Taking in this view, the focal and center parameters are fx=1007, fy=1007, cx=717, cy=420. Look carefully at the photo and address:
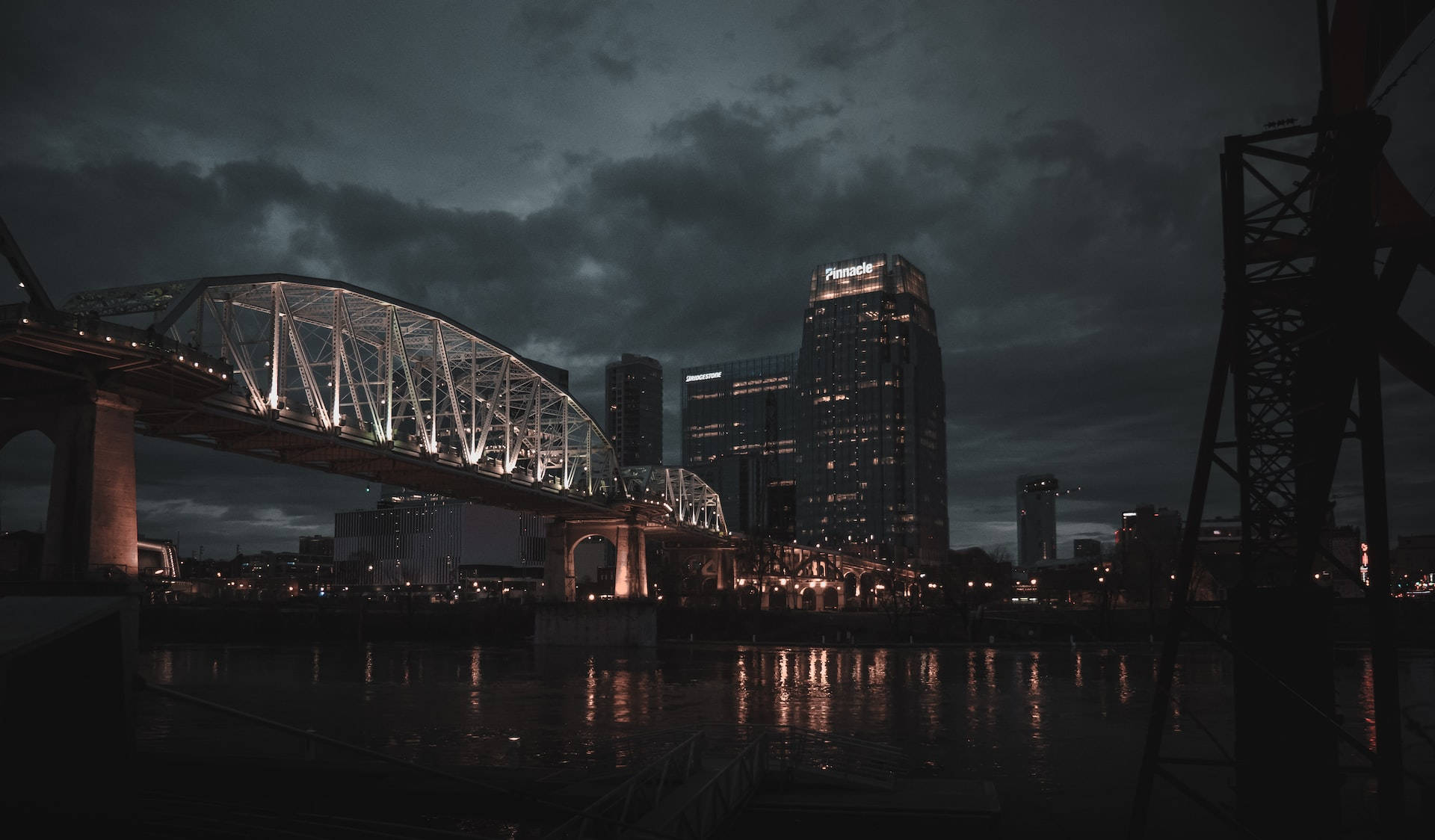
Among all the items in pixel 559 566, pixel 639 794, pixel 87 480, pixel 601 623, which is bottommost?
pixel 601 623

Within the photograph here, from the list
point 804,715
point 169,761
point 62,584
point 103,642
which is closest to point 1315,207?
point 103,642

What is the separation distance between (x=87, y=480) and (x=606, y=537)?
304 feet

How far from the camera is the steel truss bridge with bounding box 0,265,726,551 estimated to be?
176 ft

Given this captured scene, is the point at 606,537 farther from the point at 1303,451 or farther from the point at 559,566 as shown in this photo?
the point at 1303,451

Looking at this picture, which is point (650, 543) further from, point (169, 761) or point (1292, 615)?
point (1292, 615)

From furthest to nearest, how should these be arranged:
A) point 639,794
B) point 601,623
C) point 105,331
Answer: point 601,623, point 105,331, point 639,794

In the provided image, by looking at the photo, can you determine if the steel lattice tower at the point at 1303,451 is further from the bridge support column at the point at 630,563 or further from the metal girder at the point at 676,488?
the metal girder at the point at 676,488

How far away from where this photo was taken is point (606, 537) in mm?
142375

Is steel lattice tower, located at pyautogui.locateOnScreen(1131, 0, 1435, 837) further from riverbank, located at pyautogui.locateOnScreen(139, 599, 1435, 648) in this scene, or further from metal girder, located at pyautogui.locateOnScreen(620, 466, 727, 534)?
metal girder, located at pyautogui.locateOnScreen(620, 466, 727, 534)

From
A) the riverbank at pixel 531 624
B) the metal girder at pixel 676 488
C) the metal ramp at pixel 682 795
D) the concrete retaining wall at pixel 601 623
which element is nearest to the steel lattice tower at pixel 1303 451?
the metal ramp at pixel 682 795

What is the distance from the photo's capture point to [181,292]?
6253 centimetres

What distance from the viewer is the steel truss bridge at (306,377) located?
53531 mm

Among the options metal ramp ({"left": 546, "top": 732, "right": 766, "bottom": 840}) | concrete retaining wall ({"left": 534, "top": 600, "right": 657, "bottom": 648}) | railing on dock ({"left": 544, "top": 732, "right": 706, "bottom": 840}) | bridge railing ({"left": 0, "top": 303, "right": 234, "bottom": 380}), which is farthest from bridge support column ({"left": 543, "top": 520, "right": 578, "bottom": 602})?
railing on dock ({"left": 544, "top": 732, "right": 706, "bottom": 840})

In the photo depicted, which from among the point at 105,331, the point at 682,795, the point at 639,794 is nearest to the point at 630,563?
the point at 105,331
